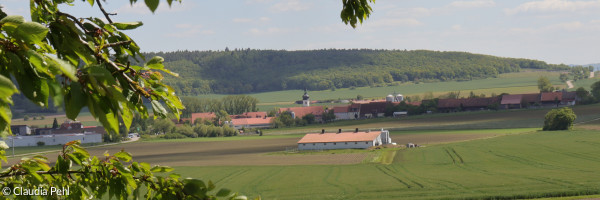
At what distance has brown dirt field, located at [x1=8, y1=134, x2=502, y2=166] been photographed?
66.0m

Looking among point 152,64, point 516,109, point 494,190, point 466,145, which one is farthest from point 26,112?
point 152,64

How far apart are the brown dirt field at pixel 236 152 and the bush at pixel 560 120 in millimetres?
8071

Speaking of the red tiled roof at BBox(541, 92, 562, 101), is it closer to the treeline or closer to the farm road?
the farm road

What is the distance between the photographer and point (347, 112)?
13425cm

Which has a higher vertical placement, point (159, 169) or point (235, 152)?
point (159, 169)

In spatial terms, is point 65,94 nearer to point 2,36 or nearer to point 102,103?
point 102,103

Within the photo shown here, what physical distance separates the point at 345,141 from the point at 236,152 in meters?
13.6

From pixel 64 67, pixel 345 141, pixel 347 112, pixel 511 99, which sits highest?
pixel 64 67

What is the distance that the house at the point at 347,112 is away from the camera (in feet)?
438

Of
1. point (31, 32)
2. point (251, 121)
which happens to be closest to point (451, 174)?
point (31, 32)

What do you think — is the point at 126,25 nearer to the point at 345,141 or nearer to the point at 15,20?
the point at 15,20

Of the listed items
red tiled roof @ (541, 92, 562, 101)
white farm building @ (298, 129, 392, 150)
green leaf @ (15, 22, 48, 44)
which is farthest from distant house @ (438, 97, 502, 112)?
green leaf @ (15, 22, 48, 44)

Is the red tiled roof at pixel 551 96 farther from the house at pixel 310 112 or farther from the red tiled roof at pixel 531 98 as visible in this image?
the house at pixel 310 112

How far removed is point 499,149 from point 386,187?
25.5 m
